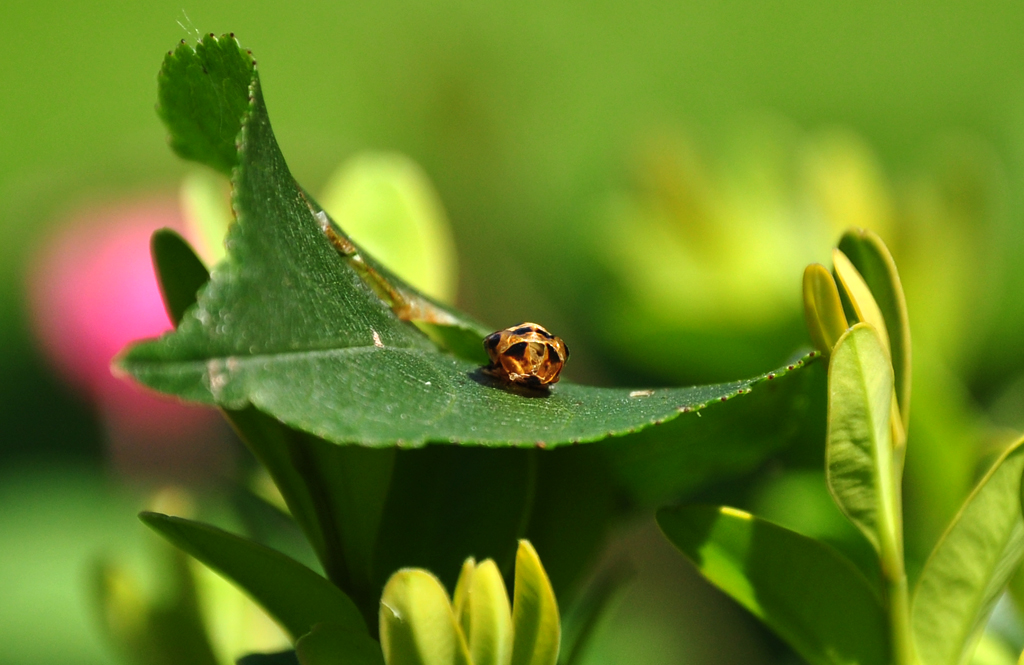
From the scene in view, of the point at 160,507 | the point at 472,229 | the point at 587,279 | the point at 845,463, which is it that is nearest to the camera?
the point at 845,463

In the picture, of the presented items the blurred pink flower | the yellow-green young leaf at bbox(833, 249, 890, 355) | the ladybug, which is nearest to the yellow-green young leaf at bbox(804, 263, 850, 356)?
the yellow-green young leaf at bbox(833, 249, 890, 355)

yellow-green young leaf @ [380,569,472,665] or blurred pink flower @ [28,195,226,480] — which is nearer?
yellow-green young leaf @ [380,569,472,665]

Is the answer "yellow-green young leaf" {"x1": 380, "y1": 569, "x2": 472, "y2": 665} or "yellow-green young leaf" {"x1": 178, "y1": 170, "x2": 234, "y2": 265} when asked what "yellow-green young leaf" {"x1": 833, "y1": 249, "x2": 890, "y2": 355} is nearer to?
"yellow-green young leaf" {"x1": 380, "y1": 569, "x2": 472, "y2": 665}

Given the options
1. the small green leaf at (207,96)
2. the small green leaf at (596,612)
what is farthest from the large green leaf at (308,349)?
the small green leaf at (596,612)

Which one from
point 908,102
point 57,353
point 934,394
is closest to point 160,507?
point 934,394

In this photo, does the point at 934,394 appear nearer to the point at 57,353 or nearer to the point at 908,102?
the point at 57,353

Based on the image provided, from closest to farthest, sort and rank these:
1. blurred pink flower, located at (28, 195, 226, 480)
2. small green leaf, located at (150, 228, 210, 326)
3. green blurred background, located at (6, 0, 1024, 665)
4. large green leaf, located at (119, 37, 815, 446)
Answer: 1. large green leaf, located at (119, 37, 815, 446)
2. small green leaf, located at (150, 228, 210, 326)
3. green blurred background, located at (6, 0, 1024, 665)
4. blurred pink flower, located at (28, 195, 226, 480)

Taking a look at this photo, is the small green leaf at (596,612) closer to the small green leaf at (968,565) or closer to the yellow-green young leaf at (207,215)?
the small green leaf at (968,565)

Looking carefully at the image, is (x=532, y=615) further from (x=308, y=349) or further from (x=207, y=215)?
(x=207, y=215)
